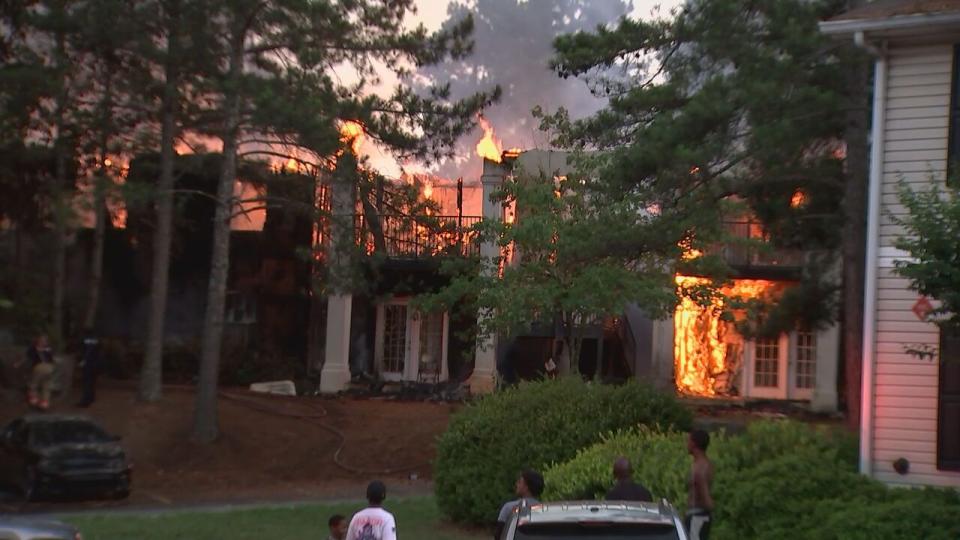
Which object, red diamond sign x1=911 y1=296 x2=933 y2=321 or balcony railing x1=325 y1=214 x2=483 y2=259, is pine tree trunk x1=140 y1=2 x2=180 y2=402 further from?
red diamond sign x1=911 y1=296 x2=933 y2=321

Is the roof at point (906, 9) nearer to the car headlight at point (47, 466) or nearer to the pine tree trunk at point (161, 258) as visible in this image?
the car headlight at point (47, 466)

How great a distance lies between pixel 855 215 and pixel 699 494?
30.8 feet

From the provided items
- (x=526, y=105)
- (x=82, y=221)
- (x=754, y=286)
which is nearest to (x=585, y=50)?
(x=82, y=221)

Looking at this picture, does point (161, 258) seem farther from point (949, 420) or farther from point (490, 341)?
point (949, 420)

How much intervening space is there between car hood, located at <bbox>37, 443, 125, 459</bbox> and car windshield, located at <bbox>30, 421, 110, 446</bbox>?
0.57ft

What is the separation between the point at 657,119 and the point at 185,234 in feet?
72.5

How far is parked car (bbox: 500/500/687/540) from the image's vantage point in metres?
7.66

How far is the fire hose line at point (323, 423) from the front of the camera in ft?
86.9

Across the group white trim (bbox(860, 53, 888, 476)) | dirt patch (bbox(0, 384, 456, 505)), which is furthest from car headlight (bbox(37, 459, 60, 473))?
white trim (bbox(860, 53, 888, 476))

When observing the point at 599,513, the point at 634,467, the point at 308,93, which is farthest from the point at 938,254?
the point at 308,93

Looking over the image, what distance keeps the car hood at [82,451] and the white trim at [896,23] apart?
50.1 feet

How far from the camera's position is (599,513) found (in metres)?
7.77

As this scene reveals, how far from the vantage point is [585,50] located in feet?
65.5

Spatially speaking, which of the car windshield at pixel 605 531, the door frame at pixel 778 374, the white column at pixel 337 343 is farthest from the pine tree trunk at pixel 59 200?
the door frame at pixel 778 374
